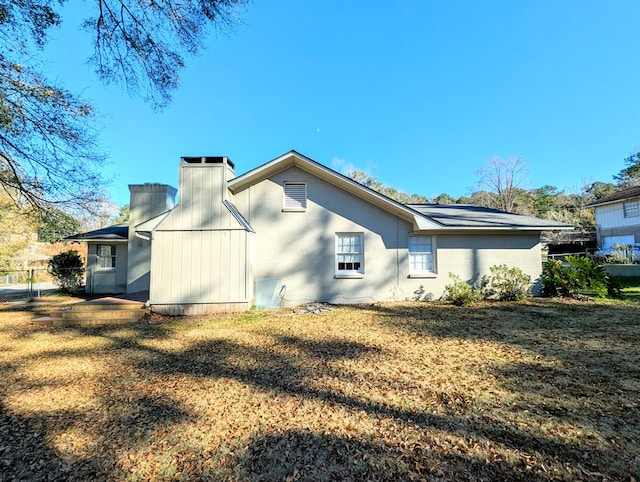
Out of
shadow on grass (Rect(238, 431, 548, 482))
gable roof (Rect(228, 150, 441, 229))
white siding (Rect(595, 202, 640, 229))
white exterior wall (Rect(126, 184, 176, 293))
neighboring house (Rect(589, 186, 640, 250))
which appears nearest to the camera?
shadow on grass (Rect(238, 431, 548, 482))

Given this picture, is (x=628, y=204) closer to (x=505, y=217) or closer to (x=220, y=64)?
(x=505, y=217)

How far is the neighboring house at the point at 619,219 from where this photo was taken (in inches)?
862

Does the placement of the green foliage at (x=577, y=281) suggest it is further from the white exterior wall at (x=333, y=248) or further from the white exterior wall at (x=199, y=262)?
the white exterior wall at (x=199, y=262)

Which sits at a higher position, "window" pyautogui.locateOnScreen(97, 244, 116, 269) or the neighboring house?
the neighboring house

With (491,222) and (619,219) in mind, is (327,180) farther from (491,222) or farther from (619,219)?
(619,219)

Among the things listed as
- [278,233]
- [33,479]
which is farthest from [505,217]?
[33,479]

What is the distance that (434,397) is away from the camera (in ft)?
12.2

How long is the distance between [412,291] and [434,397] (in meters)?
7.33

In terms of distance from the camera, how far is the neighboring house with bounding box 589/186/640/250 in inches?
862

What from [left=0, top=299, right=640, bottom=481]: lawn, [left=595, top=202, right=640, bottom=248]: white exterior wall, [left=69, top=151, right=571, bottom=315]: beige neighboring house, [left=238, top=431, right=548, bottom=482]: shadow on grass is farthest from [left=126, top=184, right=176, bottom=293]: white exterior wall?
[left=595, top=202, right=640, bottom=248]: white exterior wall

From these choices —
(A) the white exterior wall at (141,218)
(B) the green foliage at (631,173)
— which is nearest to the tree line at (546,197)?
(B) the green foliage at (631,173)

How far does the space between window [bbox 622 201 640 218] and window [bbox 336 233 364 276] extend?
24.4m

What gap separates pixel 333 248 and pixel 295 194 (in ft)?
7.80

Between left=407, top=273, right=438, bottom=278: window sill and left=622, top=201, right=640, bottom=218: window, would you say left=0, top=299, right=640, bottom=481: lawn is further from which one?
left=622, top=201, right=640, bottom=218: window
